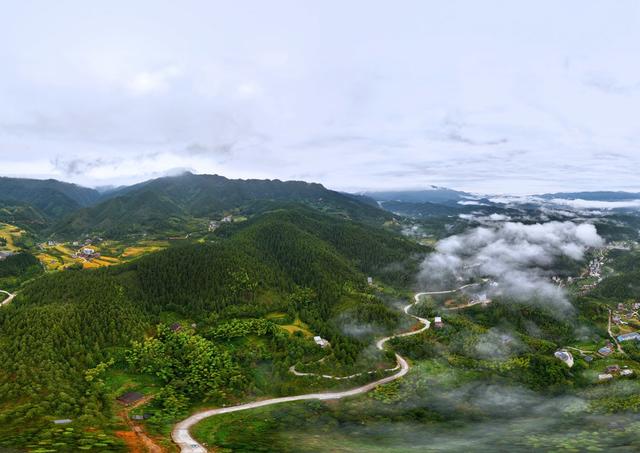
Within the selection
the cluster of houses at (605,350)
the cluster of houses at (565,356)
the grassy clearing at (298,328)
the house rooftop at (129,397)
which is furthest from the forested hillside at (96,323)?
the cluster of houses at (605,350)

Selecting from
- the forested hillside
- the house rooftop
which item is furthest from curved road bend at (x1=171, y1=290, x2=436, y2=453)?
the house rooftop

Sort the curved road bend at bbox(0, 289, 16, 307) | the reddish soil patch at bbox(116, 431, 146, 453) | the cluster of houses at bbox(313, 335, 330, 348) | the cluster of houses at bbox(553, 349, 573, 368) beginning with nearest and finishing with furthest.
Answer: the reddish soil patch at bbox(116, 431, 146, 453), the cluster of houses at bbox(553, 349, 573, 368), the cluster of houses at bbox(313, 335, 330, 348), the curved road bend at bbox(0, 289, 16, 307)

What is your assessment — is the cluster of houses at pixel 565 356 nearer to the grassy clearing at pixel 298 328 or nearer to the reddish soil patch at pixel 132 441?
the grassy clearing at pixel 298 328

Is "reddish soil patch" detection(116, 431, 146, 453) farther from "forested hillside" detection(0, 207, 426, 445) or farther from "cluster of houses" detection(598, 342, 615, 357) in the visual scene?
"cluster of houses" detection(598, 342, 615, 357)

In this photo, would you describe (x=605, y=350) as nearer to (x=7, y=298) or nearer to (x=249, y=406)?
(x=249, y=406)

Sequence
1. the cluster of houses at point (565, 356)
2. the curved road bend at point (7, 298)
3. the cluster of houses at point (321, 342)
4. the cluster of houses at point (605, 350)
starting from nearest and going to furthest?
1. the cluster of houses at point (565, 356)
2. the cluster of houses at point (321, 342)
3. the cluster of houses at point (605, 350)
4. the curved road bend at point (7, 298)

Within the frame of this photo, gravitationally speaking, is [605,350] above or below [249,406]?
below

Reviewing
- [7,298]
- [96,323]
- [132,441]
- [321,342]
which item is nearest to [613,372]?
[321,342]

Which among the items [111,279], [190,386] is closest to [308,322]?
[190,386]

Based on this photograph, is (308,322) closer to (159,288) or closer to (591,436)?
(159,288)
